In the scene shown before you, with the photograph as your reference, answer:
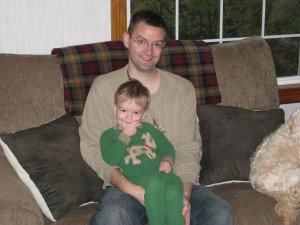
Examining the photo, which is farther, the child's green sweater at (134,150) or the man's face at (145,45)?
the man's face at (145,45)

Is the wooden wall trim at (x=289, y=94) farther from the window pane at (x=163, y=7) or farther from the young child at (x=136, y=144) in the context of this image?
the young child at (x=136, y=144)

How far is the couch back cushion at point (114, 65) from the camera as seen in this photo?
2.56 meters

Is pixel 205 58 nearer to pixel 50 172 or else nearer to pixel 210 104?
pixel 210 104

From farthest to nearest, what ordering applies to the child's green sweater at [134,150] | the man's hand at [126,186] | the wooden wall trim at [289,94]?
the wooden wall trim at [289,94] → the child's green sweater at [134,150] → the man's hand at [126,186]

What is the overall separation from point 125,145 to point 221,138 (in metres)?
0.67

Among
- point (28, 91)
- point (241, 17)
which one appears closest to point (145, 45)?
point (28, 91)

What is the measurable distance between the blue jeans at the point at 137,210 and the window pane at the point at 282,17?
2.44 metres

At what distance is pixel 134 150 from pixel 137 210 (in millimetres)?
285

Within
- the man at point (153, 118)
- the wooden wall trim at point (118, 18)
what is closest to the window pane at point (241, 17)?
the wooden wall trim at point (118, 18)

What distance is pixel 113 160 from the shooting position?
2160mm

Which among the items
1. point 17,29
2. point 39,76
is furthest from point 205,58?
point 17,29

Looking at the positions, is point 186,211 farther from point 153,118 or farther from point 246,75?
point 246,75

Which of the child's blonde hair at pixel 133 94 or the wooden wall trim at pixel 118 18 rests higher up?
the wooden wall trim at pixel 118 18

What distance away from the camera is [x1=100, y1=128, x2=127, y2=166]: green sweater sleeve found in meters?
2.15
